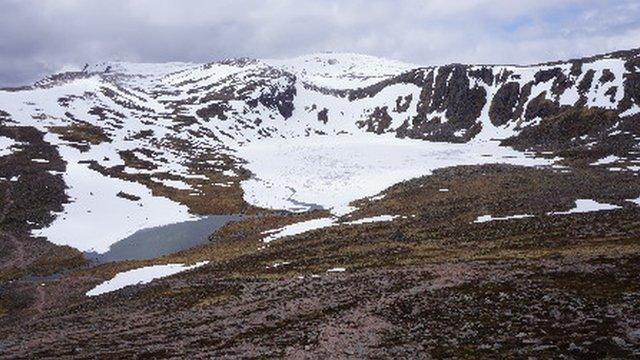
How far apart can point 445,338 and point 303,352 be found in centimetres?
660

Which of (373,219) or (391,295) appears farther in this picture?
(373,219)

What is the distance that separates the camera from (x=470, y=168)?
103438 millimetres

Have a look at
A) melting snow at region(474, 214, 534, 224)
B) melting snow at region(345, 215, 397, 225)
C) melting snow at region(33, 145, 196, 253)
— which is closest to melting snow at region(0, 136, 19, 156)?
melting snow at region(33, 145, 196, 253)

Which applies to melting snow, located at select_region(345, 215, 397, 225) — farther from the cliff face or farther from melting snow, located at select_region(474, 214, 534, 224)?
the cliff face

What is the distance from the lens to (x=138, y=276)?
5806 centimetres

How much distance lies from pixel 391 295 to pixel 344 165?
10153cm

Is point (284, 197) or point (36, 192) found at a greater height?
point (36, 192)

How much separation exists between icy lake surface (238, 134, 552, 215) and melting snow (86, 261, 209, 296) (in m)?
29.0

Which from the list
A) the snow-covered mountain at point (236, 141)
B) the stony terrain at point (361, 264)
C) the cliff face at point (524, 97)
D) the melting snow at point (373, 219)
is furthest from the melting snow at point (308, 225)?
the cliff face at point (524, 97)

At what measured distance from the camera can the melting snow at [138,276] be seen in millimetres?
55094

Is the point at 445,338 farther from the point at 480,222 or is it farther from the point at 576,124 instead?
the point at 576,124

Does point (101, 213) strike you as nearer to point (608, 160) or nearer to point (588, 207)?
point (588, 207)

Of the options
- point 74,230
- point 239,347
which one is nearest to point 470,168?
point 74,230

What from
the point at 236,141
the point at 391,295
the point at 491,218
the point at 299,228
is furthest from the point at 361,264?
the point at 236,141
